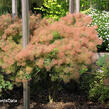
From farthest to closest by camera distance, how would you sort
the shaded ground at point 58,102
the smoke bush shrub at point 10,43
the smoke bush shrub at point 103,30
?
the smoke bush shrub at point 103,30, the shaded ground at point 58,102, the smoke bush shrub at point 10,43

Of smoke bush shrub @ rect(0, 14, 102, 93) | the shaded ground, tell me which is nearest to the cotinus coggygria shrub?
smoke bush shrub @ rect(0, 14, 102, 93)

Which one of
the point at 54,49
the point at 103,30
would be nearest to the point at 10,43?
the point at 54,49

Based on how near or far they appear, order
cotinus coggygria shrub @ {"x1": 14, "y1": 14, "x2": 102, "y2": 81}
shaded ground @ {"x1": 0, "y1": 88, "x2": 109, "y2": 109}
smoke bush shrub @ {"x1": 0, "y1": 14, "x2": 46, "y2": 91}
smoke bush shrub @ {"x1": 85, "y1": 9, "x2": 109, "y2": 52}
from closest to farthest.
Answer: cotinus coggygria shrub @ {"x1": 14, "y1": 14, "x2": 102, "y2": 81}, smoke bush shrub @ {"x1": 0, "y1": 14, "x2": 46, "y2": 91}, shaded ground @ {"x1": 0, "y1": 88, "x2": 109, "y2": 109}, smoke bush shrub @ {"x1": 85, "y1": 9, "x2": 109, "y2": 52}

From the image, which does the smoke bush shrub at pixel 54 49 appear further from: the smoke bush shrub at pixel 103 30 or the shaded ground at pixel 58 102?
the smoke bush shrub at pixel 103 30

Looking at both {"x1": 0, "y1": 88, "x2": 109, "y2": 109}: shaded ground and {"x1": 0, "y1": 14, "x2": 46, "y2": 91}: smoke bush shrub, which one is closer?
{"x1": 0, "y1": 14, "x2": 46, "y2": 91}: smoke bush shrub

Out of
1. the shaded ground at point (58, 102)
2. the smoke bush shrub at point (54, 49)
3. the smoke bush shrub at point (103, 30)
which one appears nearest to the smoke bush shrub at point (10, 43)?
the smoke bush shrub at point (54, 49)

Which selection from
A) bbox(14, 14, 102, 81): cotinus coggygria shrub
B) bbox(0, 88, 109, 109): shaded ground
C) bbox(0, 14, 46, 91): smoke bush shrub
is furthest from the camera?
bbox(0, 88, 109, 109): shaded ground

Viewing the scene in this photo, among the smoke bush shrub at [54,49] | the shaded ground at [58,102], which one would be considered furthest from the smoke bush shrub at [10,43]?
the shaded ground at [58,102]

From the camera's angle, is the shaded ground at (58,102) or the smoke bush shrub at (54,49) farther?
the shaded ground at (58,102)

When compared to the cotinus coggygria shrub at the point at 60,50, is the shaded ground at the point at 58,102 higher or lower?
lower

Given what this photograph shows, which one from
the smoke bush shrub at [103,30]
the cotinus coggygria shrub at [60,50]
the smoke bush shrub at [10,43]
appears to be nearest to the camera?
the cotinus coggygria shrub at [60,50]

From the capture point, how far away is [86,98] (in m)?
3.73

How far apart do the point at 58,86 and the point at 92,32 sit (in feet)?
4.30

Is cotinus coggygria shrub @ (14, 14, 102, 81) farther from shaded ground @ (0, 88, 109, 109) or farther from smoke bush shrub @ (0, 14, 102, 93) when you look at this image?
shaded ground @ (0, 88, 109, 109)
